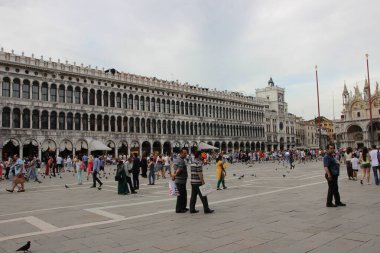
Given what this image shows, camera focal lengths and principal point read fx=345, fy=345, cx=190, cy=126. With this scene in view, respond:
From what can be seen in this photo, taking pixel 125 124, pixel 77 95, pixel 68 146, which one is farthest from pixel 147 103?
pixel 68 146

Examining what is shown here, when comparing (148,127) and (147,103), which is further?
(147,103)

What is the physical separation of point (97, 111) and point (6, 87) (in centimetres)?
1207

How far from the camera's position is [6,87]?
133ft

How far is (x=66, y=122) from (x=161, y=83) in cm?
1838

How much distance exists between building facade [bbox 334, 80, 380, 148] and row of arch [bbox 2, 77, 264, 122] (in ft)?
125

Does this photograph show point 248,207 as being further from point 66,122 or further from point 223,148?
point 223,148

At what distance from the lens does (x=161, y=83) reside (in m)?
58.0

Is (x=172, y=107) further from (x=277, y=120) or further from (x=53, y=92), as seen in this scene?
(x=277, y=120)

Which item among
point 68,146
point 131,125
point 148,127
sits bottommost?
point 68,146

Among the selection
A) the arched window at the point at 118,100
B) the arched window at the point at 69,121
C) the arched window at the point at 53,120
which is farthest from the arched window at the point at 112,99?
the arched window at the point at 53,120

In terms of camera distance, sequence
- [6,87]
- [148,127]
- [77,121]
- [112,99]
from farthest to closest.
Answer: [148,127] < [112,99] < [77,121] < [6,87]

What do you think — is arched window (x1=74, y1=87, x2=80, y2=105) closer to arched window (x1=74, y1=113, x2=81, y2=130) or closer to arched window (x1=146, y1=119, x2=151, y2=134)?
arched window (x1=74, y1=113, x2=81, y2=130)

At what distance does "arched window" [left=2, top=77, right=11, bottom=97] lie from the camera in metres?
40.2

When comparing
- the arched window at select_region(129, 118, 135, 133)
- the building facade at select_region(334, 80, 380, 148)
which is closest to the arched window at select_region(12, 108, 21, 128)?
the arched window at select_region(129, 118, 135, 133)
